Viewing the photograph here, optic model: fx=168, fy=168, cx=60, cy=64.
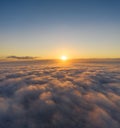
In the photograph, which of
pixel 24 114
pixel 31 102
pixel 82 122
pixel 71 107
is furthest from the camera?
pixel 31 102

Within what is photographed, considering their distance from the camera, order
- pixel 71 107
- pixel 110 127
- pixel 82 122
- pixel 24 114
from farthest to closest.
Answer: pixel 71 107 → pixel 24 114 → pixel 82 122 → pixel 110 127

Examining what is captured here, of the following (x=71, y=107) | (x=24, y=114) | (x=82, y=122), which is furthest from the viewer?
(x=71, y=107)

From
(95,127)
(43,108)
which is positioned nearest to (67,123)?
(95,127)

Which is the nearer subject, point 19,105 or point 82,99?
point 19,105

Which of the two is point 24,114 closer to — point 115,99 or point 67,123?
point 67,123

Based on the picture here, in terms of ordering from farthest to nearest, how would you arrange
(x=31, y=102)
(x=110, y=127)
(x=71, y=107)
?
1. (x=31, y=102)
2. (x=71, y=107)
3. (x=110, y=127)

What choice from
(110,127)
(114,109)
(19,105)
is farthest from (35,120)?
(114,109)

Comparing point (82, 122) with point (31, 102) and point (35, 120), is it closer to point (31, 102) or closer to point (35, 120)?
point (35, 120)

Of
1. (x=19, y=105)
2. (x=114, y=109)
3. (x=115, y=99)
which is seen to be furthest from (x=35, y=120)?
(x=115, y=99)

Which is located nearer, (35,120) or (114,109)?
(35,120)
